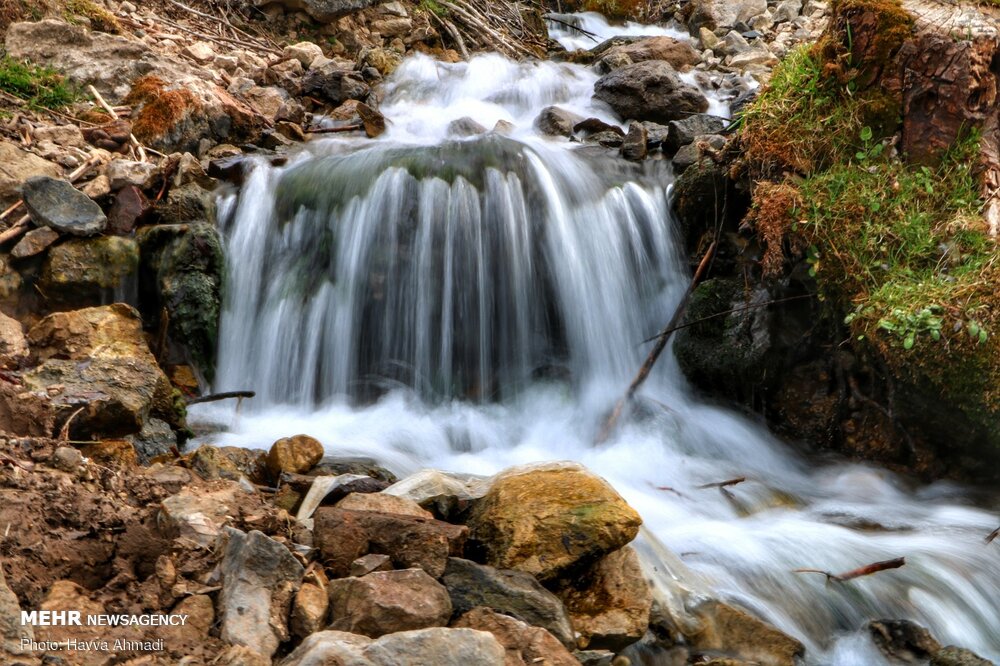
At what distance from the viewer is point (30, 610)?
7.32 feet

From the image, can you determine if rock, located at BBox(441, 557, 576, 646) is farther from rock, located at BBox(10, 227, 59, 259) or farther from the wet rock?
rock, located at BBox(10, 227, 59, 259)

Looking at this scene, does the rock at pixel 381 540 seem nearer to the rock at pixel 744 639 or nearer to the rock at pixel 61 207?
the rock at pixel 744 639

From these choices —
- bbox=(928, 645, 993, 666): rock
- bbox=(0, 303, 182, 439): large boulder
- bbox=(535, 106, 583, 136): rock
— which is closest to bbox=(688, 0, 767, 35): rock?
bbox=(535, 106, 583, 136): rock

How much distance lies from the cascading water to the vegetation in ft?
5.98

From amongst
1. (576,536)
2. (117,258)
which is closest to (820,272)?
(576,536)

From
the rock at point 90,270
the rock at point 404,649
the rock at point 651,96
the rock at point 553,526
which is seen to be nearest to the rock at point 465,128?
the rock at point 651,96

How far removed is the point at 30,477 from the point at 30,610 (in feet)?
2.09

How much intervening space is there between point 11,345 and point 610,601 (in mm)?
3257

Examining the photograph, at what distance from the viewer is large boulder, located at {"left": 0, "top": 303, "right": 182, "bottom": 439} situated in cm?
347

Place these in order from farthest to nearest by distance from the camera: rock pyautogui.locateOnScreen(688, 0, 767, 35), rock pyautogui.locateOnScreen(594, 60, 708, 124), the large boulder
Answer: rock pyautogui.locateOnScreen(688, 0, 767, 35)
rock pyautogui.locateOnScreen(594, 60, 708, 124)
the large boulder

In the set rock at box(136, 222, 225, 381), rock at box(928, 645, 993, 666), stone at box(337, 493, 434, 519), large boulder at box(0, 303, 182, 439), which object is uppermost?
rock at box(136, 222, 225, 381)

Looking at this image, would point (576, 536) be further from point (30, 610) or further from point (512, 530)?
point (30, 610)

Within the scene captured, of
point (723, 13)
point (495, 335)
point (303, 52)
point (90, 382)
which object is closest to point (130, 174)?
point (90, 382)

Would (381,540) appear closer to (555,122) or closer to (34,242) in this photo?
(34,242)
